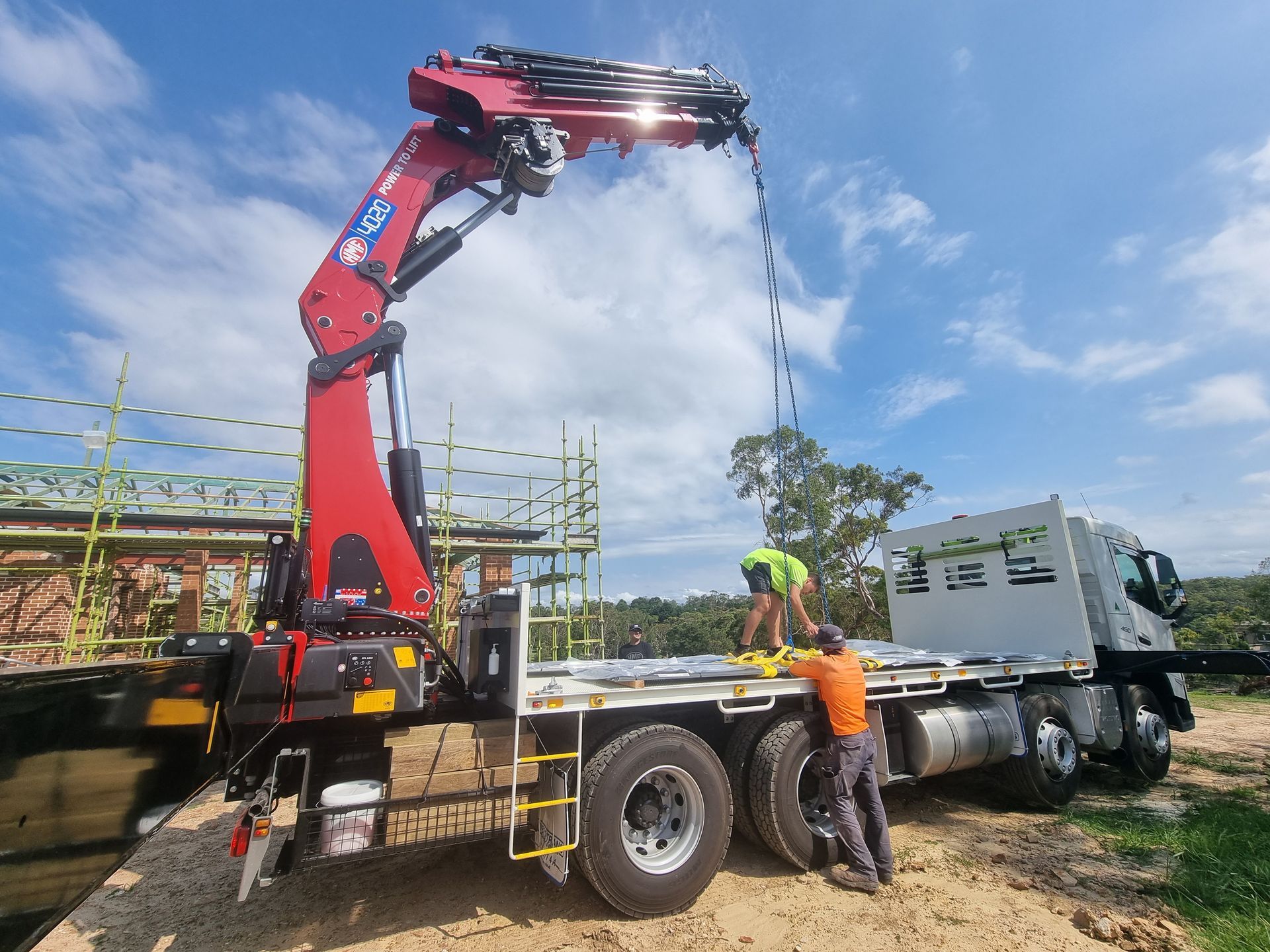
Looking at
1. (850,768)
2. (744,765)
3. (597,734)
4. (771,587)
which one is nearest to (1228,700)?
(771,587)

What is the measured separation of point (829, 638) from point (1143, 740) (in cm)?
458

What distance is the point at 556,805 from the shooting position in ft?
12.5

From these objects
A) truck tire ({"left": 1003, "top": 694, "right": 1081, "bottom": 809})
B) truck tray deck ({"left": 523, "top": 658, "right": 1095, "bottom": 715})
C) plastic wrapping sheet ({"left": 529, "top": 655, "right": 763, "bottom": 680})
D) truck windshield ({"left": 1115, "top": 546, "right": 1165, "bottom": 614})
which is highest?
truck windshield ({"left": 1115, "top": 546, "right": 1165, "bottom": 614})

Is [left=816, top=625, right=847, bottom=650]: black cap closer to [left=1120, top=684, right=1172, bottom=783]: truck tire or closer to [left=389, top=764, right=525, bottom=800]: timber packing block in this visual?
[left=389, top=764, right=525, bottom=800]: timber packing block

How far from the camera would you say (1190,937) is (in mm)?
3492

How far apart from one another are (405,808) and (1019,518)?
650 centimetres

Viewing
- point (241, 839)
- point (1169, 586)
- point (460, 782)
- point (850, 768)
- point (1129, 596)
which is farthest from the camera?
point (1169, 586)

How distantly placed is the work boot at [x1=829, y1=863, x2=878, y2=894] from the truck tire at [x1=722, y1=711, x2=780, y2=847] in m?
0.52

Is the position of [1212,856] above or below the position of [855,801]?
below

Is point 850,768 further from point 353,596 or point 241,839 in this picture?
point 241,839

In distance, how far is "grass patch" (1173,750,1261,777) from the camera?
7180 mm

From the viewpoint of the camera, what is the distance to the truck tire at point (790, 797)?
14.3ft

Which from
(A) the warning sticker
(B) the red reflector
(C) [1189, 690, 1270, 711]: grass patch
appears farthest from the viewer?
(C) [1189, 690, 1270, 711]: grass patch

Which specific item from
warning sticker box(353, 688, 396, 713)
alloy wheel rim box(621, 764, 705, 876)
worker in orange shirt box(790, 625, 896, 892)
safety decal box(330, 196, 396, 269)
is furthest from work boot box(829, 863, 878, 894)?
safety decal box(330, 196, 396, 269)
